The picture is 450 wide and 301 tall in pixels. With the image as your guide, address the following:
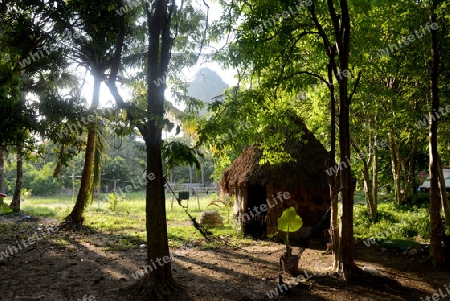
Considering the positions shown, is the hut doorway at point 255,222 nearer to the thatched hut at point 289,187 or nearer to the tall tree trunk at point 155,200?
the thatched hut at point 289,187

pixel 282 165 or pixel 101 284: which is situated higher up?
pixel 282 165

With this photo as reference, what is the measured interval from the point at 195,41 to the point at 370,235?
8181 mm

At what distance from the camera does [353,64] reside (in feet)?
25.0

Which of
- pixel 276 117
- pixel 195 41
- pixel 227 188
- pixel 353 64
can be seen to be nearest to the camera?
pixel 276 117

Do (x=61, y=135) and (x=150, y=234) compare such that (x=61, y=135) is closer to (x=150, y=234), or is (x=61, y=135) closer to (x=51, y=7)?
(x=51, y=7)

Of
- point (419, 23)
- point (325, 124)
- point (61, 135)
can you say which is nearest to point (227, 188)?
point (325, 124)

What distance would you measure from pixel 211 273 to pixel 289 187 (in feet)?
13.9

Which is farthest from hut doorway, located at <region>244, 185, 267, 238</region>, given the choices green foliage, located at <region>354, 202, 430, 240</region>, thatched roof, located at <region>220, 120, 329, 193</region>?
green foliage, located at <region>354, 202, 430, 240</region>

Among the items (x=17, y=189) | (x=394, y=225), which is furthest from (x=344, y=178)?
(x=17, y=189)

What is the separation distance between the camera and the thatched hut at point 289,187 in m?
9.99

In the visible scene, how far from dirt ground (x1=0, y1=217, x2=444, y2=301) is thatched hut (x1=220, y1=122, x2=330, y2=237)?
1248 mm

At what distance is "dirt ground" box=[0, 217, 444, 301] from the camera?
5427 mm

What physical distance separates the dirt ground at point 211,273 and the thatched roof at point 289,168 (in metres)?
2.06

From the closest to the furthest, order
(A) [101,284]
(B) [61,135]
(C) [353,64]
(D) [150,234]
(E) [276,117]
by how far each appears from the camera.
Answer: (D) [150,234], (A) [101,284], (E) [276,117], (C) [353,64], (B) [61,135]
